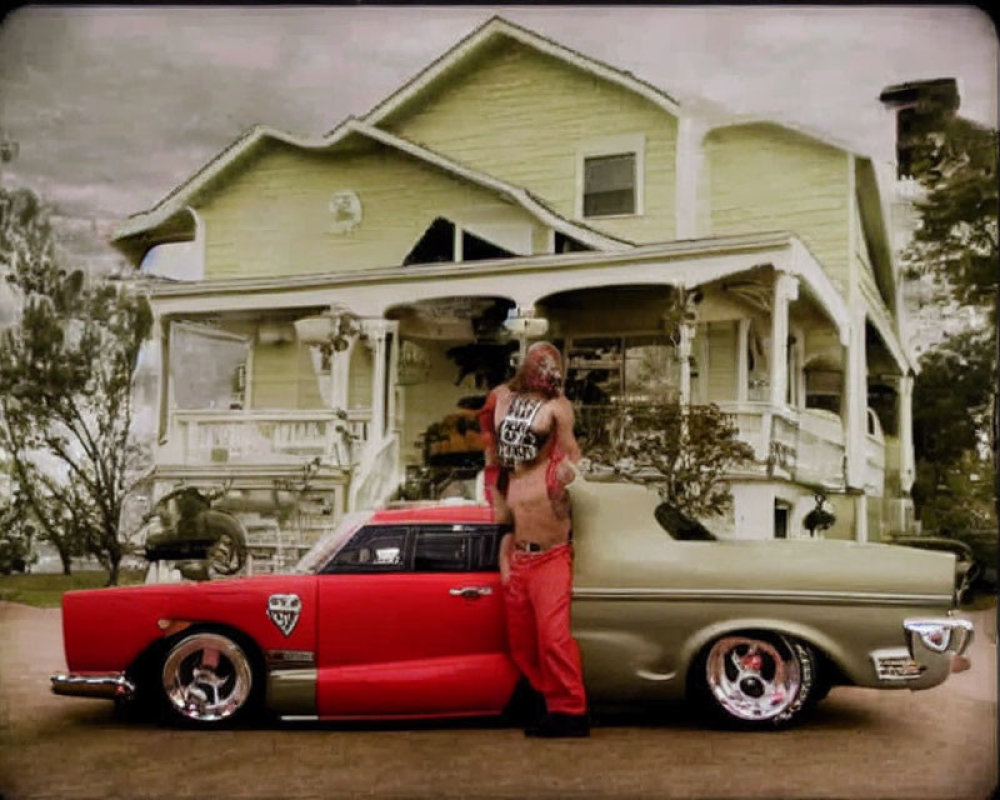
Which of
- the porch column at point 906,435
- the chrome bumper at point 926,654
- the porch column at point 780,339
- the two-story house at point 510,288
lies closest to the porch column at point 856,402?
the two-story house at point 510,288

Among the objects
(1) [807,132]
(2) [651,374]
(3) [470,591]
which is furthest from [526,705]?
(1) [807,132]

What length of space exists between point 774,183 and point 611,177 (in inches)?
22.8

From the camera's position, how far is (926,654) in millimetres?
3998

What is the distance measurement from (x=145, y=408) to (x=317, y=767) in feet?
4.82

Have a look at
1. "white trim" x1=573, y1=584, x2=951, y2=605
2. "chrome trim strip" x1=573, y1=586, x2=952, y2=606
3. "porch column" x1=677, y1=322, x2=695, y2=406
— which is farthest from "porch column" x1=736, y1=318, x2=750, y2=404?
"chrome trim strip" x1=573, y1=586, x2=952, y2=606

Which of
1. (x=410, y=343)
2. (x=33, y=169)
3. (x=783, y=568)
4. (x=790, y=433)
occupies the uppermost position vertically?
(x=33, y=169)

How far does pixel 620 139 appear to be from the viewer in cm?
428

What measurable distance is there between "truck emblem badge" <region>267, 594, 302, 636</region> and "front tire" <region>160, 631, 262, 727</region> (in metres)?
0.17

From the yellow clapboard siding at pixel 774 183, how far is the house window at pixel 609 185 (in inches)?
11.0

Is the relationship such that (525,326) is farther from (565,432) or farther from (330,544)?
(330,544)

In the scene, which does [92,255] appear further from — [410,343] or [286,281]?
[410,343]

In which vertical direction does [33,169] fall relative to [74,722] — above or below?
above

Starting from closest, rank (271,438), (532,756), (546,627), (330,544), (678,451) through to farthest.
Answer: (532,756)
(546,627)
(678,451)
(330,544)
(271,438)

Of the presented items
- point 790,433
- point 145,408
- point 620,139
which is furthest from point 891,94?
point 145,408
